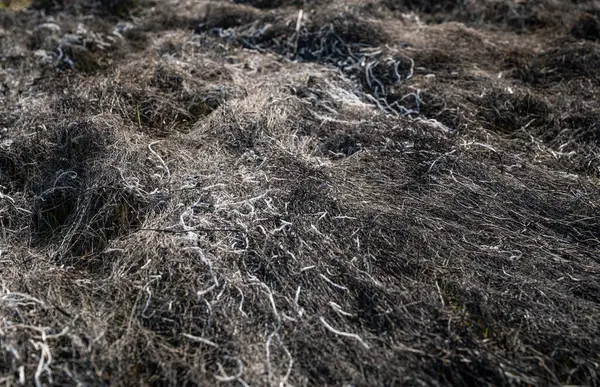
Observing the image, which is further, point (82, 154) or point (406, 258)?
point (82, 154)

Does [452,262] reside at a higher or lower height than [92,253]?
higher

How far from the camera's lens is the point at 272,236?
2.30m

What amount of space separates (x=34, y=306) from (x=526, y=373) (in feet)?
6.03

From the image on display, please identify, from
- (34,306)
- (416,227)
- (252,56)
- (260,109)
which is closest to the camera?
(34,306)

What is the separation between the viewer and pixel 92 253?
2.40 meters

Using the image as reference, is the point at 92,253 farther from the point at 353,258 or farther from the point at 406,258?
the point at 406,258

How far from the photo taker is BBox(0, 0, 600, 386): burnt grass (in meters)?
1.88

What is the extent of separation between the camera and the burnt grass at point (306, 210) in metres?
1.88

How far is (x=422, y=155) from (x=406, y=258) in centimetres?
81

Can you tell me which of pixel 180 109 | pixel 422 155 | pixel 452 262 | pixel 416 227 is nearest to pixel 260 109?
pixel 180 109

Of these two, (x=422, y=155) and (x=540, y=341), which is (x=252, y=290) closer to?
(x=540, y=341)

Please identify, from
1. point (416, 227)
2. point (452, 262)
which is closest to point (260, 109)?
point (416, 227)

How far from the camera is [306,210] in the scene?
96.5 inches

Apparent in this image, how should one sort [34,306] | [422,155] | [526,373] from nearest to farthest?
[526,373] → [34,306] → [422,155]
